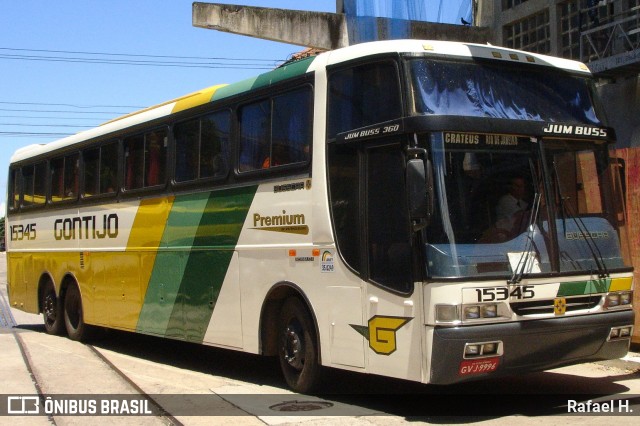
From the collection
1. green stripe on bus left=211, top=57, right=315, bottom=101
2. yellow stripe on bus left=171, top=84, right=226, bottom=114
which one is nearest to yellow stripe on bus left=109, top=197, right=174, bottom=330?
yellow stripe on bus left=171, top=84, right=226, bottom=114

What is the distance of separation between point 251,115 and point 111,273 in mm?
4672

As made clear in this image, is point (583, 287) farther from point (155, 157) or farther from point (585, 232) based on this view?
point (155, 157)

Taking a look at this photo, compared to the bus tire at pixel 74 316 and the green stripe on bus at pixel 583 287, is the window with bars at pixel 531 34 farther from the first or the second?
the green stripe on bus at pixel 583 287

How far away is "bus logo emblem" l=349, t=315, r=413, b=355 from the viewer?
7582mm

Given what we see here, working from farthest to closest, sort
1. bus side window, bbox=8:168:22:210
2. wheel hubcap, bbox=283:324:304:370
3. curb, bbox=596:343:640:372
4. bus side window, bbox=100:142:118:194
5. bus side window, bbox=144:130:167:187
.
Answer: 1. bus side window, bbox=8:168:22:210
2. bus side window, bbox=100:142:118:194
3. bus side window, bbox=144:130:167:187
4. curb, bbox=596:343:640:372
5. wheel hubcap, bbox=283:324:304:370

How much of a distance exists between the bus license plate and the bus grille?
0.48m

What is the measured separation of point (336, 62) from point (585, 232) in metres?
2.93

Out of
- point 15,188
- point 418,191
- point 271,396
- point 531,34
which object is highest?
point 531,34

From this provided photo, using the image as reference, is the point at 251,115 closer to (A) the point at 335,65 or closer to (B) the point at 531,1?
(A) the point at 335,65

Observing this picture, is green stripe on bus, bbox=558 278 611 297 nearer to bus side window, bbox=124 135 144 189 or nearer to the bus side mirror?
the bus side mirror

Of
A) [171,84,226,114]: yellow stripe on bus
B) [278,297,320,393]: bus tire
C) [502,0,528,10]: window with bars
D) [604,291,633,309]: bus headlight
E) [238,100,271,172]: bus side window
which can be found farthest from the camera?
[502,0,528,10]: window with bars

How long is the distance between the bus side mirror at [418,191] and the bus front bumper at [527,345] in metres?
0.99

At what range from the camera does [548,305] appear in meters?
7.52

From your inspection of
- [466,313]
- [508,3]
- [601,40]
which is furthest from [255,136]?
[508,3]
